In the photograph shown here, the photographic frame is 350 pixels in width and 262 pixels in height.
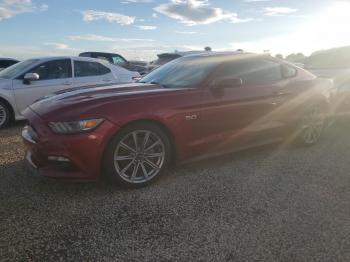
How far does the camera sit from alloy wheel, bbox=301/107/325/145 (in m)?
5.70

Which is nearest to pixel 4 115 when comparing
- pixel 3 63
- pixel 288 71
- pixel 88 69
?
pixel 88 69

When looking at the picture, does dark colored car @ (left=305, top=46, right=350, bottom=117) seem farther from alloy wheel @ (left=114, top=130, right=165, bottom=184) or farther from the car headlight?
the car headlight

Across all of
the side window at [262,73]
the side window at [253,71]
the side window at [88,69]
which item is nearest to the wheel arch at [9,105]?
the side window at [88,69]

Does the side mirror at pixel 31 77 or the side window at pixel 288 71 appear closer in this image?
the side window at pixel 288 71

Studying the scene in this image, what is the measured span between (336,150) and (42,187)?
434cm

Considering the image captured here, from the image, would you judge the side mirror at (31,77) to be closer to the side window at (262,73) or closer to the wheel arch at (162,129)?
the wheel arch at (162,129)

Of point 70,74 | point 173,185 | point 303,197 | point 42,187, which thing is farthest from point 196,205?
point 70,74

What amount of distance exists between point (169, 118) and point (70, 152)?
1.13m

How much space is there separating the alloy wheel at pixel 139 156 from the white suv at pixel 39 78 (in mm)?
3144

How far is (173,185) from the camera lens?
4.12m

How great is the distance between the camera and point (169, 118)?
404 centimetres

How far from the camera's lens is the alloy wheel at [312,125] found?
5695mm

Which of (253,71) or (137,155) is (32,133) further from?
(253,71)

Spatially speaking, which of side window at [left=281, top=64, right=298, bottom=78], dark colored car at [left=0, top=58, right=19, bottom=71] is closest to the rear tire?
side window at [left=281, top=64, right=298, bottom=78]
